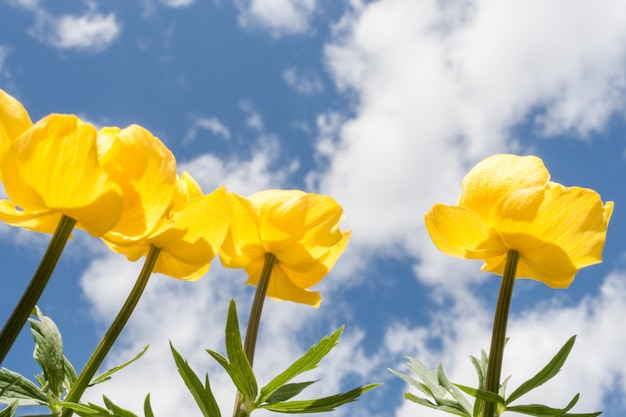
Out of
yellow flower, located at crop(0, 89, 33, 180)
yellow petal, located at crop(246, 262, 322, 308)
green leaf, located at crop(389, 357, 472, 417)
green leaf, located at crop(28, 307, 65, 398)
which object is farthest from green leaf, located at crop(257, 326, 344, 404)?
yellow flower, located at crop(0, 89, 33, 180)

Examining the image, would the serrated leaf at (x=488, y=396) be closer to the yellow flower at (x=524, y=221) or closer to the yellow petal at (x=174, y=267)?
the yellow flower at (x=524, y=221)

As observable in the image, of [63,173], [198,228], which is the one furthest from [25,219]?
[198,228]

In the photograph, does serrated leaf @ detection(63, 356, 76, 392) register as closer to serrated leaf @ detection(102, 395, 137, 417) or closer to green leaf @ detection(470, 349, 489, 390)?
serrated leaf @ detection(102, 395, 137, 417)

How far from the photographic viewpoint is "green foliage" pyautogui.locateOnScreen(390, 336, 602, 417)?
0.98 meters

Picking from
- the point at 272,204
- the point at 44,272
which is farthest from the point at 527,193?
the point at 44,272

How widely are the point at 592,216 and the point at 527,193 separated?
4.6 inches

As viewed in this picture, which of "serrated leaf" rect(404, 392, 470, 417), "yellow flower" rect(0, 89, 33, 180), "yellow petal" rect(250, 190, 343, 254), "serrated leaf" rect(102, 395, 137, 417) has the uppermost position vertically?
"yellow petal" rect(250, 190, 343, 254)

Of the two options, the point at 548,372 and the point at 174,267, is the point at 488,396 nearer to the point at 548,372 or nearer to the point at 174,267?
the point at 548,372

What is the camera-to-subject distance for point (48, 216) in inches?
37.3

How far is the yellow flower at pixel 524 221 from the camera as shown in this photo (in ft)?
3.58

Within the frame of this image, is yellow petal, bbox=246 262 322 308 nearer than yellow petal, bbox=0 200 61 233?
No

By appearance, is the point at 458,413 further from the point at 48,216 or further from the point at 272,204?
the point at 48,216

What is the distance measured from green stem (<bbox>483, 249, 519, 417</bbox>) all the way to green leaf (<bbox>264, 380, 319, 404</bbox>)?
27cm

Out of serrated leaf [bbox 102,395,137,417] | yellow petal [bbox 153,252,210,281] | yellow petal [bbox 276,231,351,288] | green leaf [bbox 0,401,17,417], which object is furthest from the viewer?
yellow petal [bbox 276,231,351,288]
